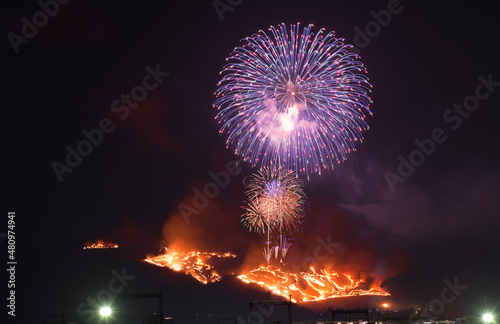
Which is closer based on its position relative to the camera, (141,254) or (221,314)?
(141,254)

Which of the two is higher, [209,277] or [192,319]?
[209,277]

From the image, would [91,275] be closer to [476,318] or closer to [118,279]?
[118,279]

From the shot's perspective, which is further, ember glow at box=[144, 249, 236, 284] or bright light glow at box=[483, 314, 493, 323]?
ember glow at box=[144, 249, 236, 284]

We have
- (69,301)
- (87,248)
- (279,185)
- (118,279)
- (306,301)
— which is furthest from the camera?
(306,301)

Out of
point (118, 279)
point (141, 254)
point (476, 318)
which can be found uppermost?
point (141, 254)

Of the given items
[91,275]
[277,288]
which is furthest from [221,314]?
[91,275]

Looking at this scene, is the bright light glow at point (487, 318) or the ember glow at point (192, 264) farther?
the ember glow at point (192, 264)

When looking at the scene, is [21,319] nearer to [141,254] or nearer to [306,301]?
[141,254]

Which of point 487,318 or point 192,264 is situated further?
point 192,264

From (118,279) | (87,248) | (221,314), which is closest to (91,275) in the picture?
(87,248)

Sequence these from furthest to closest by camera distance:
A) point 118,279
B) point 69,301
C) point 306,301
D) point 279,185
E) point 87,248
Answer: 1. point 306,301
2. point 87,248
3. point 69,301
4. point 118,279
5. point 279,185
